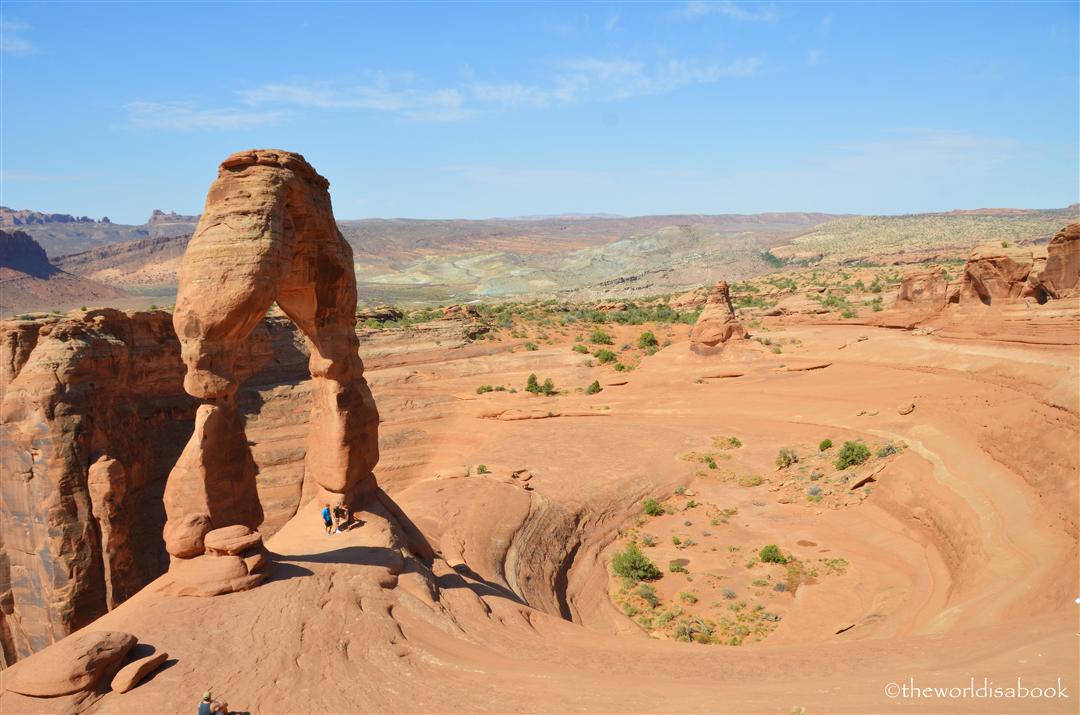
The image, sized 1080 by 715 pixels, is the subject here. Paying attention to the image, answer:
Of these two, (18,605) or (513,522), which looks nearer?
(18,605)

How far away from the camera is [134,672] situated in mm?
6293

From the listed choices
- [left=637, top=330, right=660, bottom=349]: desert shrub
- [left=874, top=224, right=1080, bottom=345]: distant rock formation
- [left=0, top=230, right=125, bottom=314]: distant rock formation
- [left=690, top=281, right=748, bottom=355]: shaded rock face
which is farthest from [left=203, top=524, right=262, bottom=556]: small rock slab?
[left=0, top=230, right=125, bottom=314]: distant rock formation

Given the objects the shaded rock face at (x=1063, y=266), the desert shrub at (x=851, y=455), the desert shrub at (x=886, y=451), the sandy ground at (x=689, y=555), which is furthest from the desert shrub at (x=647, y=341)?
the desert shrub at (x=886, y=451)

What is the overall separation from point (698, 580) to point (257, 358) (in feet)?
60.0

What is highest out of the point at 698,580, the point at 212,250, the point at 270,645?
the point at 212,250

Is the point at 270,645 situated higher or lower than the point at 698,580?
higher

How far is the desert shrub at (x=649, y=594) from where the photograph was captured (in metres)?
14.4

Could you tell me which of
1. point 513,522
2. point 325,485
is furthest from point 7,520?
point 513,522

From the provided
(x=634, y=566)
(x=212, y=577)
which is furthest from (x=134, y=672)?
(x=634, y=566)

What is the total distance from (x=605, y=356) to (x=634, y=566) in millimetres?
22163

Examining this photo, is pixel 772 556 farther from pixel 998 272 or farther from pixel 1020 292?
pixel 998 272

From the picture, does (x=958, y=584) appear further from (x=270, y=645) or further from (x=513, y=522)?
(x=270, y=645)

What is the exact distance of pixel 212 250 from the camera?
8.99 metres

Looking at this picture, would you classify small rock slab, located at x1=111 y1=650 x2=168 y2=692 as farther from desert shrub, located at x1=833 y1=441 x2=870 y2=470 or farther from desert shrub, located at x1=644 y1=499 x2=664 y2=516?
desert shrub, located at x1=833 y1=441 x2=870 y2=470
